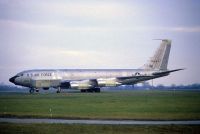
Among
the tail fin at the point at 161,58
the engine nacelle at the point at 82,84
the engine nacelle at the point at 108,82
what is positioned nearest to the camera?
the engine nacelle at the point at 82,84

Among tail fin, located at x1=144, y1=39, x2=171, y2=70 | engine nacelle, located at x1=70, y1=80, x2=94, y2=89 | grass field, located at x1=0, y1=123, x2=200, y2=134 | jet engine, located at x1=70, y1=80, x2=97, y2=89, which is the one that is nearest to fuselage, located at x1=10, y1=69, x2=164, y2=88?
jet engine, located at x1=70, y1=80, x2=97, y2=89

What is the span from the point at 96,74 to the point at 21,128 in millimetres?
65635

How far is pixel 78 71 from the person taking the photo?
92.1 meters

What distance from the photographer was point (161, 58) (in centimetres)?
9969

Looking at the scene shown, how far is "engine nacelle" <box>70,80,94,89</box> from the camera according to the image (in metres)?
88.4

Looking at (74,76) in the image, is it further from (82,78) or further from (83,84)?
(83,84)

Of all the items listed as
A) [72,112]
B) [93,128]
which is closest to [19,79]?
[72,112]

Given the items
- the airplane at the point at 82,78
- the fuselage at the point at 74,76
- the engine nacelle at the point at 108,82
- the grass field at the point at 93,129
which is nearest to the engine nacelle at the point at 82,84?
the airplane at the point at 82,78

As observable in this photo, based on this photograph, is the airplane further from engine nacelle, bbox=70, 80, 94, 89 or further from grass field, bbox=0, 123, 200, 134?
grass field, bbox=0, 123, 200, 134

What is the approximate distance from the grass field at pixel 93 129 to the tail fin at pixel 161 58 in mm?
70654

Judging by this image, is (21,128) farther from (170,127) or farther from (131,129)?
(170,127)

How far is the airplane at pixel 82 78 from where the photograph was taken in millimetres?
88062

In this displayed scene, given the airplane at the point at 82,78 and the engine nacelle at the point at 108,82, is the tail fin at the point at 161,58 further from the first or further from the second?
the engine nacelle at the point at 108,82

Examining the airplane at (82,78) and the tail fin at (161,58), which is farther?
the tail fin at (161,58)
